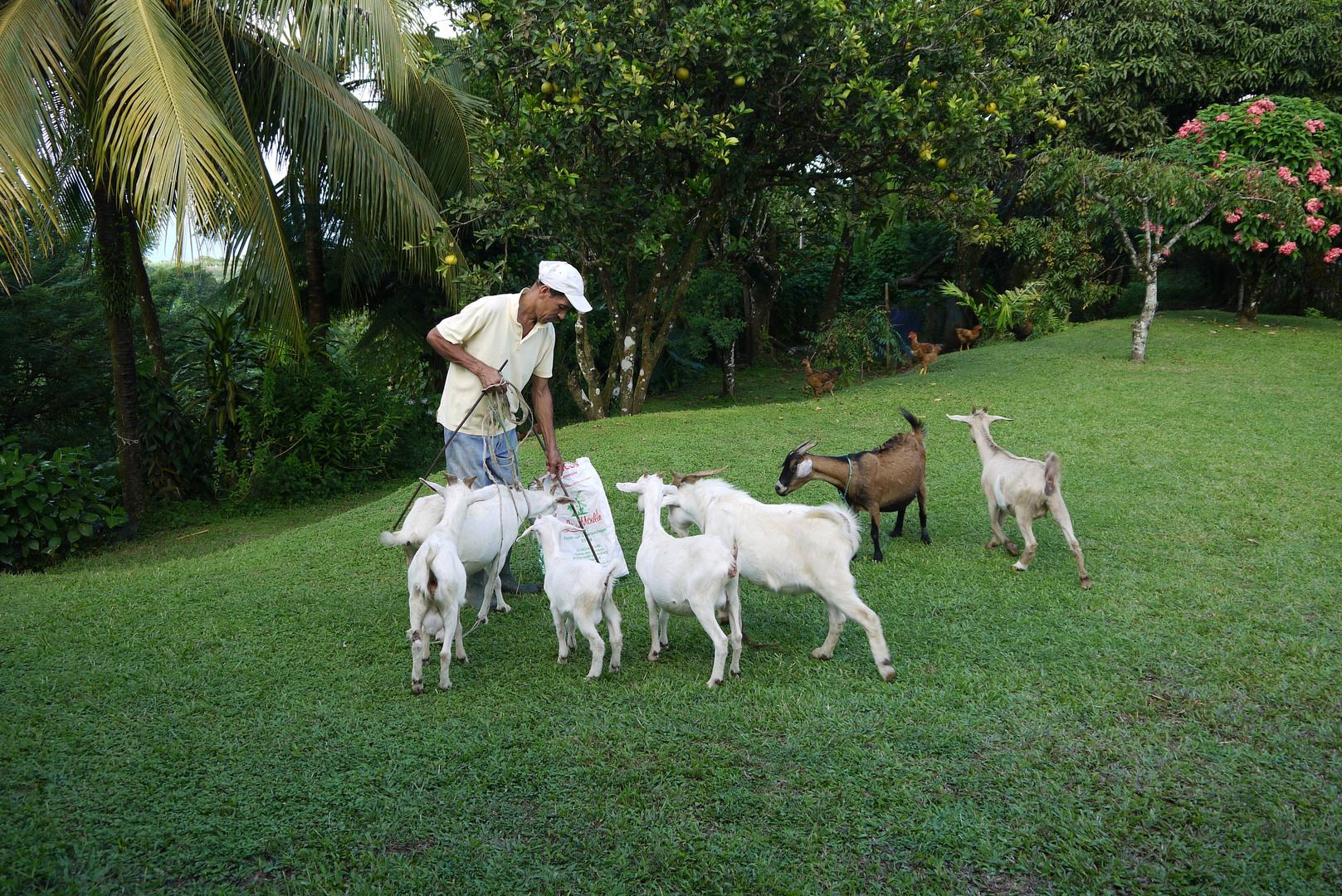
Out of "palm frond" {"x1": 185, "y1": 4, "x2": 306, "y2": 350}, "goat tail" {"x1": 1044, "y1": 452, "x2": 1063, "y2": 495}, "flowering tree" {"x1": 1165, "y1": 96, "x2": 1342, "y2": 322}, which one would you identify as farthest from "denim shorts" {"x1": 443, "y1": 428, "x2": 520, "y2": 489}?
"flowering tree" {"x1": 1165, "y1": 96, "x2": 1342, "y2": 322}

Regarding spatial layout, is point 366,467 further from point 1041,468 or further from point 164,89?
point 1041,468

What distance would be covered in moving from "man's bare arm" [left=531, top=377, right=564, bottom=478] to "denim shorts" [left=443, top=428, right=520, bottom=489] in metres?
0.19

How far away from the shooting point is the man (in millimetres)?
4848

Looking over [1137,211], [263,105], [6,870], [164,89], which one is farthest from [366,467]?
[1137,211]

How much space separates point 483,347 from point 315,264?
7699 millimetres

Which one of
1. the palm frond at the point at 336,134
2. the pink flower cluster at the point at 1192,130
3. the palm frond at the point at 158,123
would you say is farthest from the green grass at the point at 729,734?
the pink flower cluster at the point at 1192,130

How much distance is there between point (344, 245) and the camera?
12102mm

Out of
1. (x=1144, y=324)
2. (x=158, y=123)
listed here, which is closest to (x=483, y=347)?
(x=158, y=123)

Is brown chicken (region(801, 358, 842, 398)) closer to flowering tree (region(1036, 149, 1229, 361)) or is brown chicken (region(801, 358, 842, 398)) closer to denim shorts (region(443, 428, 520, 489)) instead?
flowering tree (region(1036, 149, 1229, 361))

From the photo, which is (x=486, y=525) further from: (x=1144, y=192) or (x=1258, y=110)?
(x=1258, y=110)

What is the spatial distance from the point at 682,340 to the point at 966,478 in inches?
361

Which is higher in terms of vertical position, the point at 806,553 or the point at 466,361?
the point at 466,361

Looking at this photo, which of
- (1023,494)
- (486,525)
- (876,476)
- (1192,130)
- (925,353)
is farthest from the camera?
(925,353)

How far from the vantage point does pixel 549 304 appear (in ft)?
16.0
